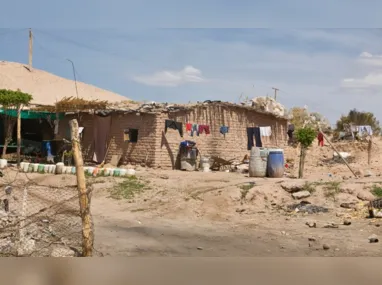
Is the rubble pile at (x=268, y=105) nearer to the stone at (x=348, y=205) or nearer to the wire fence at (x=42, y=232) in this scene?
Answer: the stone at (x=348, y=205)

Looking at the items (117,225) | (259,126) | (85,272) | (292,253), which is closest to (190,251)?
(292,253)

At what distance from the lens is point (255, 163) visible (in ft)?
49.2

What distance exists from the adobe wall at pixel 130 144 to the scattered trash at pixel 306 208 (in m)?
6.87

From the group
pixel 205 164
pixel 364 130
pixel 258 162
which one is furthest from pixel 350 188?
pixel 364 130

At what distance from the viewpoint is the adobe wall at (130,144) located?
17.3 m

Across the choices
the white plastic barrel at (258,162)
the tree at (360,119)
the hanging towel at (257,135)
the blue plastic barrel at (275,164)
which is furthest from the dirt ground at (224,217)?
the tree at (360,119)

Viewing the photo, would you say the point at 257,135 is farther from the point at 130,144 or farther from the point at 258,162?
the point at 130,144

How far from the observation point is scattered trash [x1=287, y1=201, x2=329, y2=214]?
10.8 meters

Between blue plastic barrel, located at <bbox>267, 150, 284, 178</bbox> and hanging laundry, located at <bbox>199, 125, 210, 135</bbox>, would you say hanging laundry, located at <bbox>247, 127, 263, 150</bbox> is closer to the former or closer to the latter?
hanging laundry, located at <bbox>199, 125, 210, 135</bbox>

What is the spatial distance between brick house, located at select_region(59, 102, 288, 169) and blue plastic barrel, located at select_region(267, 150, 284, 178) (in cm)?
387

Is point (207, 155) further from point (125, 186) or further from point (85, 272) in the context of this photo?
point (85, 272)

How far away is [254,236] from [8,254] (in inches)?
170

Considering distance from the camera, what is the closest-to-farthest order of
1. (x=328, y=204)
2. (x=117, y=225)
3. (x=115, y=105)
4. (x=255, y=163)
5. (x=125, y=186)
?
1. (x=117, y=225)
2. (x=328, y=204)
3. (x=125, y=186)
4. (x=255, y=163)
5. (x=115, y=105)

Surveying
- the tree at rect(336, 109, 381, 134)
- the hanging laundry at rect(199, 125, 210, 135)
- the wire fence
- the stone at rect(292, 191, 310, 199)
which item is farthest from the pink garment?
the tree at rect(336, 109, 381, 134)
